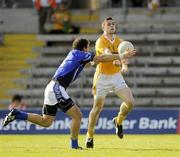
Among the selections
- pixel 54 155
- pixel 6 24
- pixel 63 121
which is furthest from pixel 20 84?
pixel 54 155

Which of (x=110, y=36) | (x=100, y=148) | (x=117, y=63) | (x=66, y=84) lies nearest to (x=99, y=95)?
(x=117, y=63)

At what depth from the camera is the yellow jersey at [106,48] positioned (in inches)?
714

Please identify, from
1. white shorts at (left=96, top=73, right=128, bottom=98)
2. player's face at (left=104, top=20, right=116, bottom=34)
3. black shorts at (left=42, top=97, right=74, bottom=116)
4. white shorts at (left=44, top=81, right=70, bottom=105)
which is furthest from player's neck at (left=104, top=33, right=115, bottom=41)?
black shorts at (left=42, top=97, right=74, bottom=116)

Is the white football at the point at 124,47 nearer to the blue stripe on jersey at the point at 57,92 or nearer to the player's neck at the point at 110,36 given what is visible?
the player's neck at the point at 110,36

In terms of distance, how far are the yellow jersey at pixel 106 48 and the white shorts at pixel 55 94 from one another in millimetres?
1468

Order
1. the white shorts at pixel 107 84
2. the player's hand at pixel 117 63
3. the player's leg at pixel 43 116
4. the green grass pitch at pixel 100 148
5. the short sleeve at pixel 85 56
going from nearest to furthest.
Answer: the green grass pitch at pixel 100 148 < the short sleeve at pixel 85 56 < the player's leg at pixel 43 116 < the player's hand at pixel 117 63 < the white shorts at pixel 107 84

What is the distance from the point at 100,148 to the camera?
17.5m

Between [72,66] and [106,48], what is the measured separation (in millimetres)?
1446

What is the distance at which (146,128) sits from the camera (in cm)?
2431

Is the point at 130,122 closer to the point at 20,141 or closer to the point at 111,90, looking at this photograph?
the point at 20,141

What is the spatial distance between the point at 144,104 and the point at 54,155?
13026 mm

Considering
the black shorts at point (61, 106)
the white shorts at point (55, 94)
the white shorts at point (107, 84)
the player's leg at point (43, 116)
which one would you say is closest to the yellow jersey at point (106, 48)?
the white shorts at point (107, 84)

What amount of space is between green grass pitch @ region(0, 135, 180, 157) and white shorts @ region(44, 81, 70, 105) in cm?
90

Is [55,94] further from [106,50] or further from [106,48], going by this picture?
[106,48]
